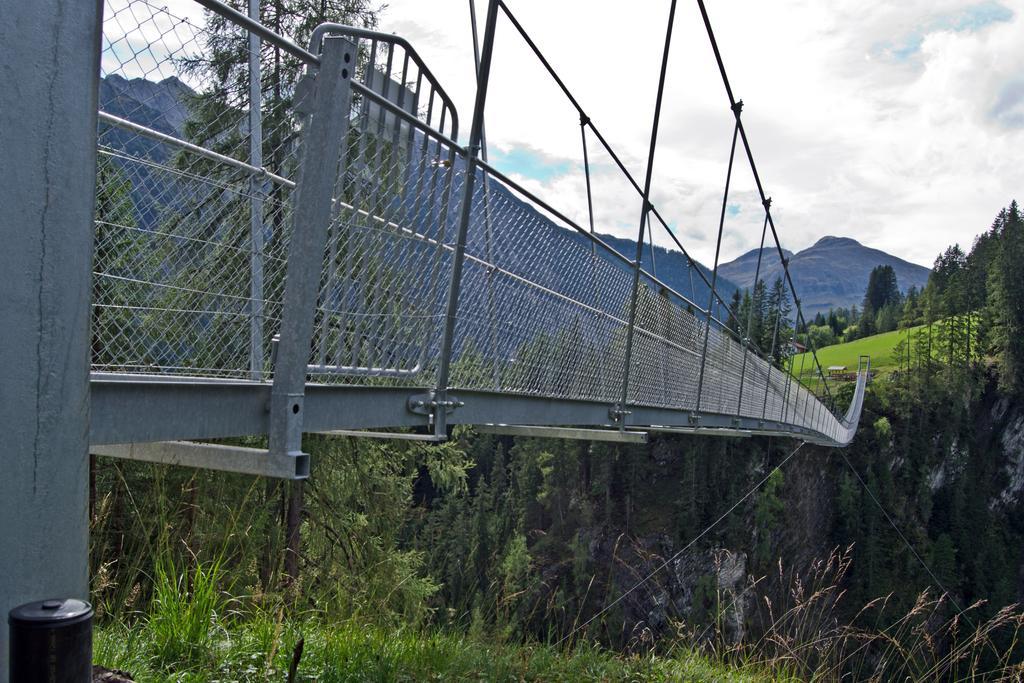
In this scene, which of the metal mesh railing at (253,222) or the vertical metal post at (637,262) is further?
the vertical metal post at (637,262)

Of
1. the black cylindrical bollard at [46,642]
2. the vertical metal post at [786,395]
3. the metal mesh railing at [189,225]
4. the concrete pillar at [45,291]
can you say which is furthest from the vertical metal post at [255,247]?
the vertical metal post at [786,395]

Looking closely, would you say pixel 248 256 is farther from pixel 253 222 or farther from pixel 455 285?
pixel 455 285

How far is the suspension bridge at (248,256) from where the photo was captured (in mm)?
1165

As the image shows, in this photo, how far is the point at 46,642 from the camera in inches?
Result: 42.6

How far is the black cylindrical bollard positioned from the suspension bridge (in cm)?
→ 7

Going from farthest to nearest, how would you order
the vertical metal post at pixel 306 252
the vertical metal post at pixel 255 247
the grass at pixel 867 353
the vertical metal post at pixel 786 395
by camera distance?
the grass at pixel 867 353, the vertical metal post at pixel 786 395, the vertical metal post at pixel 255 247, the vertical metal post at pixel 306 252

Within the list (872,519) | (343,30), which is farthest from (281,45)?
(872,519)

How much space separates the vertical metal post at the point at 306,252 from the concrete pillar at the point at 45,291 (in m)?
0.74

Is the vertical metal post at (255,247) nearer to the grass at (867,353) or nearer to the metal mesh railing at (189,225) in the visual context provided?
the metal mesh railing at (189,225)

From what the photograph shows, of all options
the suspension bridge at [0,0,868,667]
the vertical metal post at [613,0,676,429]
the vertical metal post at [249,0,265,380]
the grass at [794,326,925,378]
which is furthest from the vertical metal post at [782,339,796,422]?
the grass at [794,326,925,378]

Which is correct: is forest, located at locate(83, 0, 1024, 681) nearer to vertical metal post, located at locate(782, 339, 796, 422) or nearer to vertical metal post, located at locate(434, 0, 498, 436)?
vertical metal post, located at locate(782, 339, 796, 422)

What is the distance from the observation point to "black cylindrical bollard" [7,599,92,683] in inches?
42.4

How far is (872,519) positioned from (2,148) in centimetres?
5940

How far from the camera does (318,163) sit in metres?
1.96
